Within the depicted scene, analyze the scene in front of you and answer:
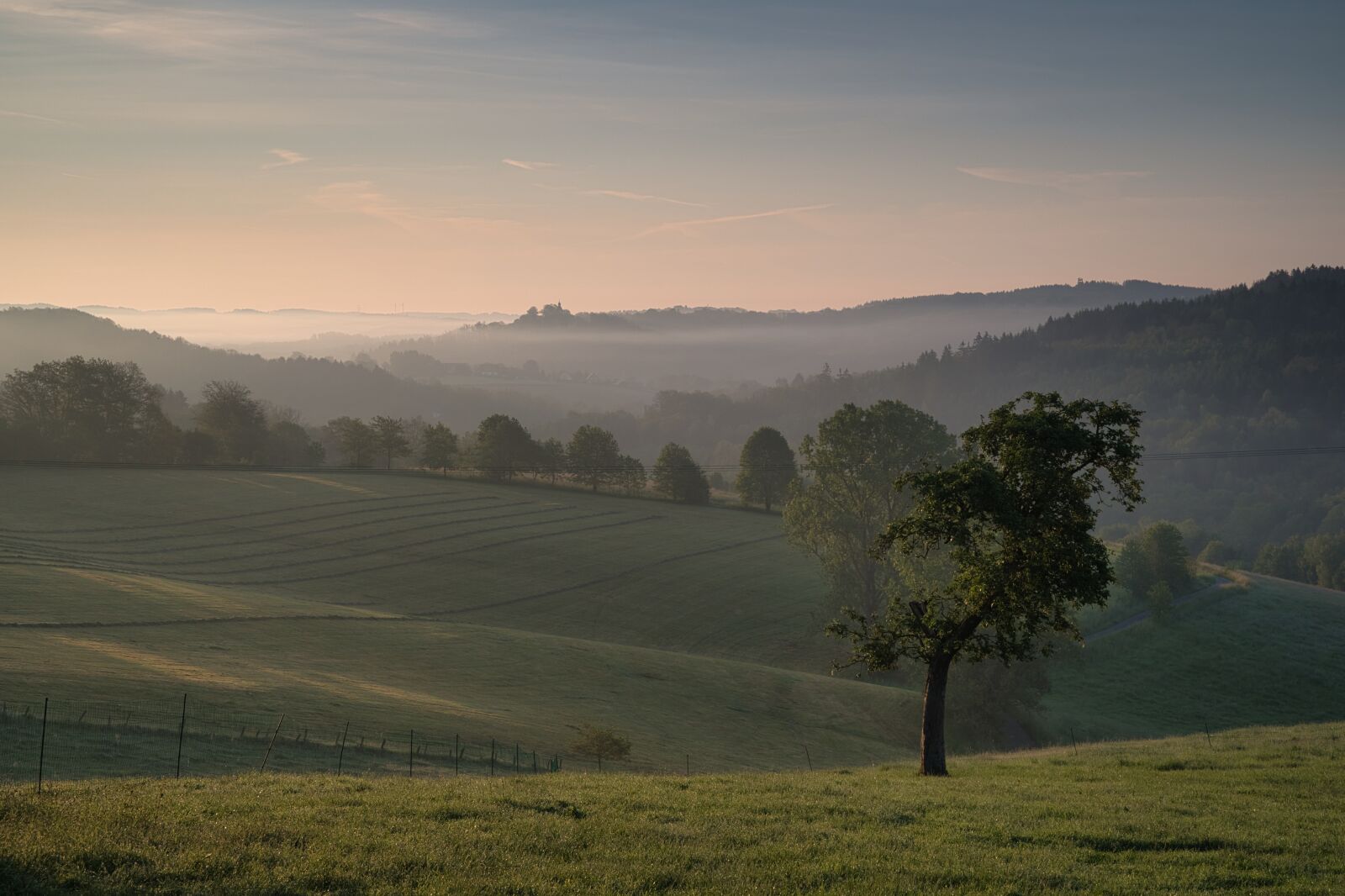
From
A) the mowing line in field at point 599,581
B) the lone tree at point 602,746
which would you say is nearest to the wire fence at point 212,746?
the lone tree at point 602,746

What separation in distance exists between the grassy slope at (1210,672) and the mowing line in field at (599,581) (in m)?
39.5

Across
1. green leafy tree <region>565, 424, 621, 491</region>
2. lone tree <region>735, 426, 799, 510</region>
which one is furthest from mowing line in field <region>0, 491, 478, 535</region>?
lone tree <region>735, 426, 799, 510</region>

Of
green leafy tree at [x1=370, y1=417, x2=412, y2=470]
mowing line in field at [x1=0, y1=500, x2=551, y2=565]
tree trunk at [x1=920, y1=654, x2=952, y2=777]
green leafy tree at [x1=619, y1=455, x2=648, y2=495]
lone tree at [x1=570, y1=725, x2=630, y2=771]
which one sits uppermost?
green leafy tree at [x1=370, y1=417, x2=412, y2=470]

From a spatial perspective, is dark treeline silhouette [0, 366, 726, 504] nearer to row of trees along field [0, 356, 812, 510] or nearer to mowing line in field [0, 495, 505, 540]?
row of trees along field [0, 356, 812, 510]

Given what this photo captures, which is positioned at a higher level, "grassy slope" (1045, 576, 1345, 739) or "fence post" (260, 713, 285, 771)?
"fence post" (260, 713, 285, 771)

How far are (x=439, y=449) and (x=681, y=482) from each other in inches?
1448

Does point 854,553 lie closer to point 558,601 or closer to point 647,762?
point 558,601

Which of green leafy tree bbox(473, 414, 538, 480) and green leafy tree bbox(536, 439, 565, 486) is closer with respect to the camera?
green leafy tree bbox(473, 414, 538, 480)

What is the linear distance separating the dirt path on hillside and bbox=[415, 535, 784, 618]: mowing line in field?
39364 millimetres

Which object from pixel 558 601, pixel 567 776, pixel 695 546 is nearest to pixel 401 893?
pixel 567 776

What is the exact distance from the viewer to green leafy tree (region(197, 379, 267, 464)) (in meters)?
132

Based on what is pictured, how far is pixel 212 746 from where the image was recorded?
29641 millimetres

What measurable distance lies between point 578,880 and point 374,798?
7.35m

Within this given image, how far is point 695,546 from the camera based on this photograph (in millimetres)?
107875
